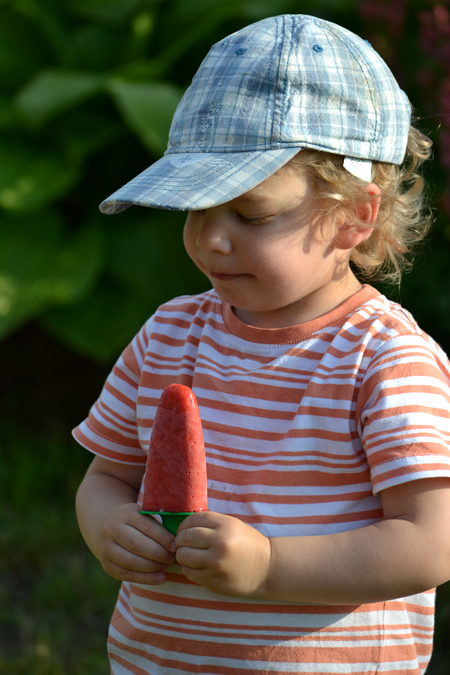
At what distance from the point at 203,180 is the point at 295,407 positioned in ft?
1.68

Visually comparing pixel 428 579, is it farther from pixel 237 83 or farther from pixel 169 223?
pixel 169 223

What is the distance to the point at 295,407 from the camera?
160cm

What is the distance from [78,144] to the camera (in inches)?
179

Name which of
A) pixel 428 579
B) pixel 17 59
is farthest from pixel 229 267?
pixel 17 59

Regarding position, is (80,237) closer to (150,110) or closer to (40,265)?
(40,265)

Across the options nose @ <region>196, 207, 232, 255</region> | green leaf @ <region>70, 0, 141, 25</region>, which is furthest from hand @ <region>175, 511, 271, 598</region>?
green leaf @ <region>70, 0, 141, 25</region>

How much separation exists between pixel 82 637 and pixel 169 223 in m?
2.34

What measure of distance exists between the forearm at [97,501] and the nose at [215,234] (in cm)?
65

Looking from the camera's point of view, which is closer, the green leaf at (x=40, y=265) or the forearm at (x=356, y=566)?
the forearm at (x=356, y=566)

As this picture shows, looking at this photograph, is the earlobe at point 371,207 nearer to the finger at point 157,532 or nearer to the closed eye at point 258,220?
the closed eye at point 258,220

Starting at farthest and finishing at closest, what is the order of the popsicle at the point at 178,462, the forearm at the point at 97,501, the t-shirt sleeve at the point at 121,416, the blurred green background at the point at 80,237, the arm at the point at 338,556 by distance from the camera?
the blurred green background at the point at 80,237
the t-shirt sleeve at the point at 121,416
the forearm at the point at 97,501
the popsicle at the point at 178,462
the arm at the point at 338,556

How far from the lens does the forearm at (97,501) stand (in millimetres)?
1763

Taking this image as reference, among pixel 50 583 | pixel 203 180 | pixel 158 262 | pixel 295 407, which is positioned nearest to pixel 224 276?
pixel 203 180

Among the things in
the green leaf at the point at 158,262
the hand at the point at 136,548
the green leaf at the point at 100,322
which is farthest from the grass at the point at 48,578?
the hand at the point at 136,548
